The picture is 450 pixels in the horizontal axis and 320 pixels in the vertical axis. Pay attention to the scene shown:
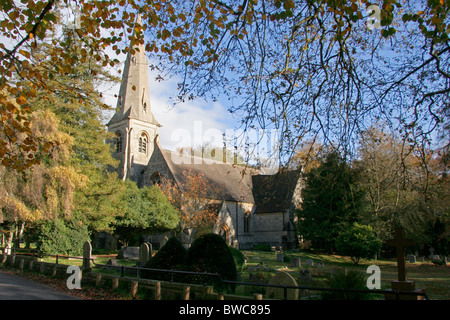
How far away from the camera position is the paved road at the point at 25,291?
10.5 meters

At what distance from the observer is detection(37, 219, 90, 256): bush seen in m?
21.2

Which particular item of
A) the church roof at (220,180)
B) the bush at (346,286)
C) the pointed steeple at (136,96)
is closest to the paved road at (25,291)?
the bush at (346,286)

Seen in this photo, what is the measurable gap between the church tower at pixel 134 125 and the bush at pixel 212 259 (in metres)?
32.1

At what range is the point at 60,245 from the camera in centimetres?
2152

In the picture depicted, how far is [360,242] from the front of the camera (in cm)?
2455

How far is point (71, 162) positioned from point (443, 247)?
33420mm

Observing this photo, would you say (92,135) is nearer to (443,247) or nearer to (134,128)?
(134,128)

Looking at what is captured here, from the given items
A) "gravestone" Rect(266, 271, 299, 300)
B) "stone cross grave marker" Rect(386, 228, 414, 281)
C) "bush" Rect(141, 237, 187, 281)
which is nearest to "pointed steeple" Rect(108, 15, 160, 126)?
"bush" Rect(141, 237, 187, 281)

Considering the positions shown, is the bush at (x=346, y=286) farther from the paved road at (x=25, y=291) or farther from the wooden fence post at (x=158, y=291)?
the paved road at (x=25, y=291)

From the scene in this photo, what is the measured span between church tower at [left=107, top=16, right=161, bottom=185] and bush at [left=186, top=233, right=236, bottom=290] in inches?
1265

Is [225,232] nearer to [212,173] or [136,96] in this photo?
[212,173]

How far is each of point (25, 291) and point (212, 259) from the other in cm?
619

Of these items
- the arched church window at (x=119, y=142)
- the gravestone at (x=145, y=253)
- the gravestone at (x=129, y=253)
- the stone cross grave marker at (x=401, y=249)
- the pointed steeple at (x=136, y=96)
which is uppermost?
the pointed steeple at (x=136, y=96)

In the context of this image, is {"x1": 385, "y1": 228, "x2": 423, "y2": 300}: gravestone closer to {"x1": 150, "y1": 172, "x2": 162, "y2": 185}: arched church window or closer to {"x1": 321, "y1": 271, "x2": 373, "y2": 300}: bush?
{"x1": 321, "y1": 271, "x2": 373, "y2": 300}: bush
